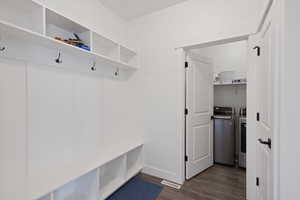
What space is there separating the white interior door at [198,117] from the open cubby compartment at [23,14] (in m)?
1.93

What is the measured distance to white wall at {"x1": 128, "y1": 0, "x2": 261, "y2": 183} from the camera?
1.96m

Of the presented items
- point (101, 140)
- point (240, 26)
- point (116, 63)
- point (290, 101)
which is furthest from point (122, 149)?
point (240, 26)

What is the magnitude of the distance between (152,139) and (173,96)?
0.84 metres

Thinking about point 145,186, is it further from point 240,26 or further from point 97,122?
point 240,26

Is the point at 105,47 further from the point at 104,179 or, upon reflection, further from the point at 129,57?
the point at 104,179

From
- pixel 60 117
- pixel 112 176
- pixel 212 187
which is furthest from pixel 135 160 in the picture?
pixel 60 117

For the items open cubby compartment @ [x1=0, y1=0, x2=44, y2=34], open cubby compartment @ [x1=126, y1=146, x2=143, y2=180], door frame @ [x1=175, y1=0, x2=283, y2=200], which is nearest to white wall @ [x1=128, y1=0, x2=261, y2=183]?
door frame @ [x1=175, y1=0, x2=283, y2=200]

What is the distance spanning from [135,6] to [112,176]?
2689 millimetres

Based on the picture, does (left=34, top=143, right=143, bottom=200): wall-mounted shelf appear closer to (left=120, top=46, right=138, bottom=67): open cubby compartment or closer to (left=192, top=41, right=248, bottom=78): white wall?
(left=120, top=46, right=138, bottom=67): open cubby compartment

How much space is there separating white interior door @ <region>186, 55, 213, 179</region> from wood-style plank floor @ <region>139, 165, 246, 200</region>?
16 centimetres

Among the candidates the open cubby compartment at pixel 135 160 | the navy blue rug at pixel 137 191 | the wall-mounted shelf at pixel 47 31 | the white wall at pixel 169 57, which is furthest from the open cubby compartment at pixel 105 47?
the navy blue rug at pixel 137 191

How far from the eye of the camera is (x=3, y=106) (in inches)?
47.4

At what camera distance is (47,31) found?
1.57 m

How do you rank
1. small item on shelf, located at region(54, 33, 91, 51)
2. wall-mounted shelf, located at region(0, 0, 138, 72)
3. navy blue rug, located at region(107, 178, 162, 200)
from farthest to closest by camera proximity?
1. navy blue rug, located at region(107, 178, 162, 200)
2. small item on shelf, located at region(54, 33, 91, 51)
3. wall-mounted shelf, located at region(0, 0, 138, 72)
